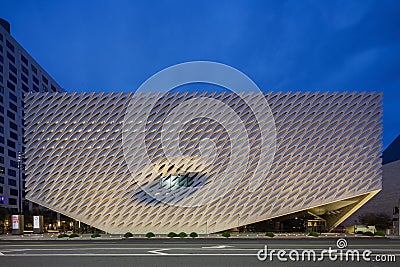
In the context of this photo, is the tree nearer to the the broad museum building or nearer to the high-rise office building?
the the broad museum building

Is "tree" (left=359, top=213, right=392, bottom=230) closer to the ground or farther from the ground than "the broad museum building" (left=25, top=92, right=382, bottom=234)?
closer to the ground

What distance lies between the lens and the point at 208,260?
15023mm

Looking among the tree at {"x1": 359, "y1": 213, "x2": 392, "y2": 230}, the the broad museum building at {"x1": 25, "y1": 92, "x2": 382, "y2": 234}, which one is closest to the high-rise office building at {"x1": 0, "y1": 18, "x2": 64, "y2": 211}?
the the broad museum building at {"x1": 25, "y1": 92, "x2": 382, "y2": 234}

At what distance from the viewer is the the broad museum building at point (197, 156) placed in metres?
38.4

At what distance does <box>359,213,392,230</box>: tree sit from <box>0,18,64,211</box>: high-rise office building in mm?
56660

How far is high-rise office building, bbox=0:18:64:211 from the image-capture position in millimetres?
73562

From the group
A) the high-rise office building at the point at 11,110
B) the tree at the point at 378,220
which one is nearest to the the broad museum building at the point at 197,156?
the tree at the point at 378,220

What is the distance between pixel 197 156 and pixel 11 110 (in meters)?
53.0

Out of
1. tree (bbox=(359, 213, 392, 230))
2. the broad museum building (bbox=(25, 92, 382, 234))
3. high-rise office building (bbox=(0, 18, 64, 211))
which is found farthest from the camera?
high-rise office building (bbox=(0, 18, 64, 211))

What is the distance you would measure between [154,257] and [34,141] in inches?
1114

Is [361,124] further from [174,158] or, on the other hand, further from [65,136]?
[65,136]

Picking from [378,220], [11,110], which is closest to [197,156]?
[378,220]

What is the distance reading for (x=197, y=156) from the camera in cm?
3912

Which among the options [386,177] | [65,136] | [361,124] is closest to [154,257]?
[65,136]
